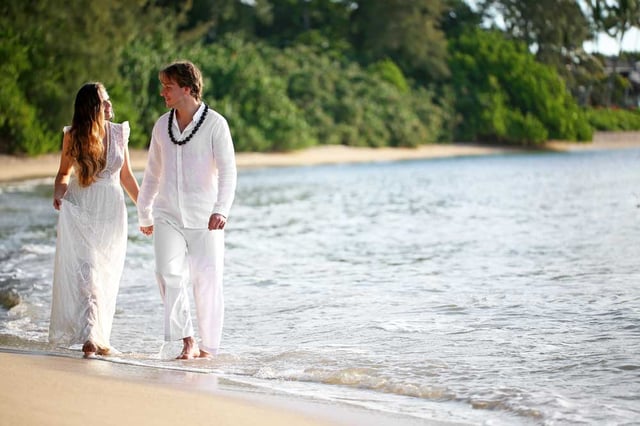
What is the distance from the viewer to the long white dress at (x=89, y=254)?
6188mm

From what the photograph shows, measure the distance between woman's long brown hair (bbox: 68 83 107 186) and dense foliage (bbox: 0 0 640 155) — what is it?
1049 inches

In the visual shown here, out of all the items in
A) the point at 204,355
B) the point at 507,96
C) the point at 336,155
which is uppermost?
the point at 507,96

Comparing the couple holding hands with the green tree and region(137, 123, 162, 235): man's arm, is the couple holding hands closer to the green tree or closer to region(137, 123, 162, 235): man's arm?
region(137, 123, 162, 235): man's arm

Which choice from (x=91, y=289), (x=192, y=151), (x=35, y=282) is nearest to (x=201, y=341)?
(x=91, y=289)

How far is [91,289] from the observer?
618 cm

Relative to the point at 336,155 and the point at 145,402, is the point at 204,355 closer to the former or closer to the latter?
the point at 145,402

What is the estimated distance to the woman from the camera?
20.2ft

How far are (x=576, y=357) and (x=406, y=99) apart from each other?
4975cm

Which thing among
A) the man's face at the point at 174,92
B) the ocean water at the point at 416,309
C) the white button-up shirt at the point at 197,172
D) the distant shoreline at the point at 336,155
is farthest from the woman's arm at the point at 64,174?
the distant shoreline at the point at 336,155

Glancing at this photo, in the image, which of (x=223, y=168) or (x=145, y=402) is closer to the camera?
(x=145, y=402)

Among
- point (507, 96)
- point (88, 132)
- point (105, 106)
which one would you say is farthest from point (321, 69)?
point (88, 132)

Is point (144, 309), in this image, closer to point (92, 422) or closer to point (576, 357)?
point (576, 357)

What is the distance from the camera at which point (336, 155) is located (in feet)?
156

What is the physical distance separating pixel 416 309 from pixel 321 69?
4378cm
